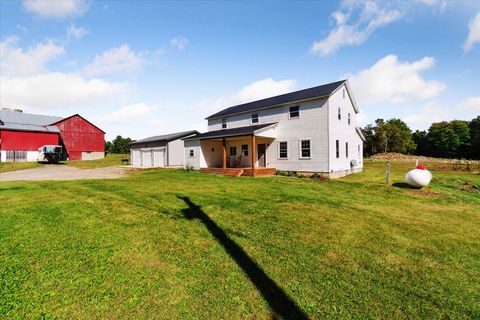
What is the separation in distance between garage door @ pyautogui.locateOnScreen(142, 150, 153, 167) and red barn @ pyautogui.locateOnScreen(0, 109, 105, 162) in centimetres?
1733

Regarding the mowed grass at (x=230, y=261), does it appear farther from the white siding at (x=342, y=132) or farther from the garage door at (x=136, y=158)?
the garage door at (x=136, y=158)

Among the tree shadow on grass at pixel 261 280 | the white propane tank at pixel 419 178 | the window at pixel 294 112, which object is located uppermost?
the window at pixel 294 112

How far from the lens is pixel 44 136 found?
3675 centimetres

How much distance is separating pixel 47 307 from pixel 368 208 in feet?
29.2

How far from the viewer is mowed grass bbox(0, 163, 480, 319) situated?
3.10 m

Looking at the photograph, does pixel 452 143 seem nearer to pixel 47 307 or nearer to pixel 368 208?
pixel 368 208

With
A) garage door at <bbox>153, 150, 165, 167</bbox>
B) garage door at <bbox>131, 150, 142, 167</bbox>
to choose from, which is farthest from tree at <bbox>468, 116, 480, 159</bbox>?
garage door at <bbox>131, 150, 142, 167</bbox>

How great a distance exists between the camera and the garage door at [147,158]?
3219 cm

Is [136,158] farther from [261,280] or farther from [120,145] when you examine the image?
[120,145]

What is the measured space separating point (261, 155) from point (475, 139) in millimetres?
71867

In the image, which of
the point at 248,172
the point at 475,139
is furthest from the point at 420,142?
the point at 248,172

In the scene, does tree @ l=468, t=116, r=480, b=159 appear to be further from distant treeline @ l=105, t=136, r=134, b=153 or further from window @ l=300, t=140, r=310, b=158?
distant treeline @ l=105, t=136, r=134, b=153

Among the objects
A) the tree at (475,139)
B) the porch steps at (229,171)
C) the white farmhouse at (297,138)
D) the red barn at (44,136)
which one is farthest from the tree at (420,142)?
the red barn at (44,136)

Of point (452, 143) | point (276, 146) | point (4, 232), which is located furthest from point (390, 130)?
point (4, 232)
